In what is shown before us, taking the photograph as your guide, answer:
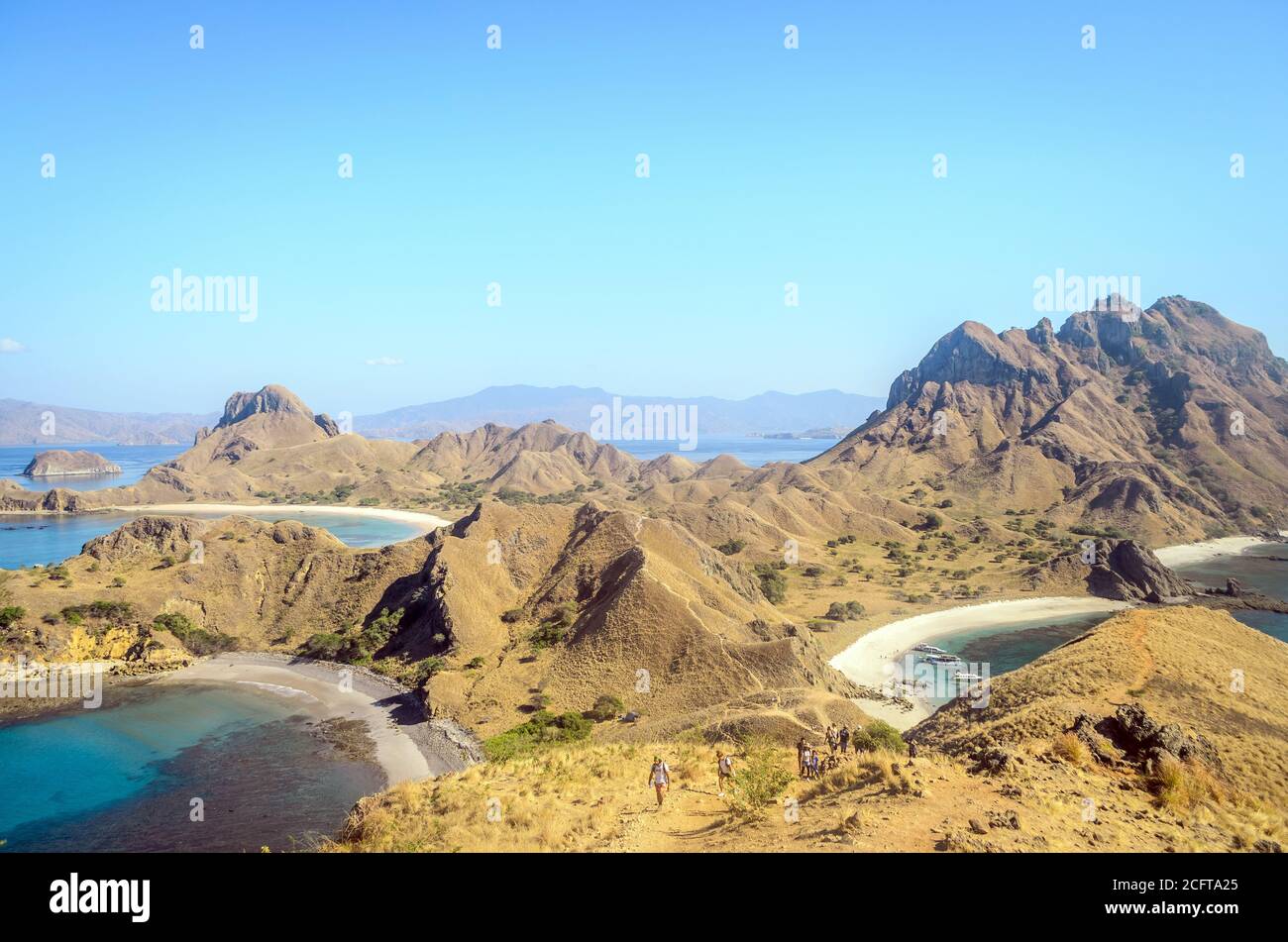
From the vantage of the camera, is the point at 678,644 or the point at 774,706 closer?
the point at 774,706

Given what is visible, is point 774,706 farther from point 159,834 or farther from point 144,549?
point 144,549

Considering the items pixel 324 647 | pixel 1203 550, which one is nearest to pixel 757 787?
pixel 324 647

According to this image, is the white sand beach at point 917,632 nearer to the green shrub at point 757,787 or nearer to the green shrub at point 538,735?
the green shrub at point 538,735

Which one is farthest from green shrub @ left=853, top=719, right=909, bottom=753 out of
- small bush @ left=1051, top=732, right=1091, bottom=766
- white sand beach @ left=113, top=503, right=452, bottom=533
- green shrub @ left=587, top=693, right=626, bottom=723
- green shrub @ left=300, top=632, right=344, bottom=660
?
white sand beach @ left=113, top=503, right=452, bottom=533

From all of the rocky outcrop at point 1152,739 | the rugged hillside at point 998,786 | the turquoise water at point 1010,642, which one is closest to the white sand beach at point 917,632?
the turquoise water at point 1010,642
